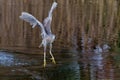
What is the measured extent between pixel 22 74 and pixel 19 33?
4.20m

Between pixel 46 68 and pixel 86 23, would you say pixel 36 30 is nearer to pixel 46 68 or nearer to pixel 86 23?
pixel 86 23

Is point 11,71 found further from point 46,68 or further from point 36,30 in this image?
point 36,30

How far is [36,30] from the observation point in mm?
13109

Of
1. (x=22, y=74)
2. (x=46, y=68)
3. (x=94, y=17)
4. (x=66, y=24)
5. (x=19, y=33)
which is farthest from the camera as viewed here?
(x=94, y=17)

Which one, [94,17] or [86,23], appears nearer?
[86,23]

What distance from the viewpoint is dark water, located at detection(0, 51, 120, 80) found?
830 cm

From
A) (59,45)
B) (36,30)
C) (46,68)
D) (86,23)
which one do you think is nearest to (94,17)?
(86,23)

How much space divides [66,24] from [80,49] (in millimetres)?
2582

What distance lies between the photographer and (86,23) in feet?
45.0

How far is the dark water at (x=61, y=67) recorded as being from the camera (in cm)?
830

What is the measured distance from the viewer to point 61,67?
911 centimetres

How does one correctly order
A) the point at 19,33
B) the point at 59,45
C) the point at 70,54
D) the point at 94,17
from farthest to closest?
the point at 94,17 < the point at 19,33 < the point at 59,45 < the point at 70,54

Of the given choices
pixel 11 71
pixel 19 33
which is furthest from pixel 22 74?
pixel 19 33

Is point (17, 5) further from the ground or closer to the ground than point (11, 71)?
further from the ground
